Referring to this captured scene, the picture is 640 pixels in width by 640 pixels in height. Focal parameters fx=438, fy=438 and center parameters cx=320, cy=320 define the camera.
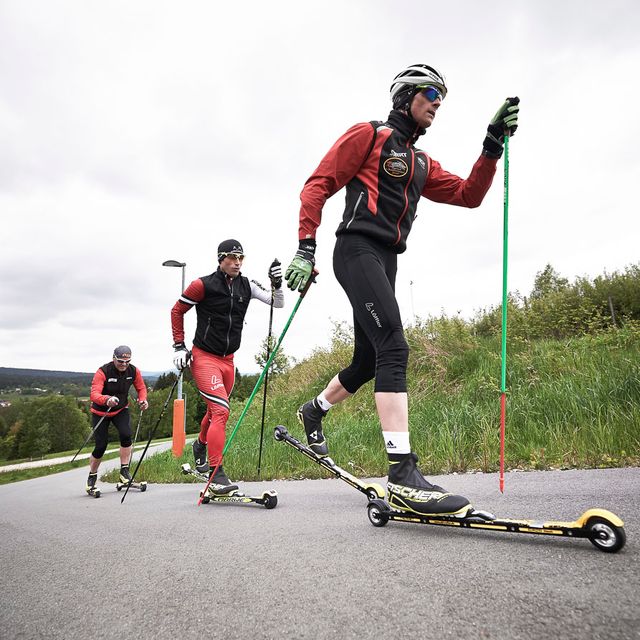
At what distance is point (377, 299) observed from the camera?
272cm

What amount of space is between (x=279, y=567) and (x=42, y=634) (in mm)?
820

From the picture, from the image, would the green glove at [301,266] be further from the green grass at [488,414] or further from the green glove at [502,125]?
the green grass at [488,414]

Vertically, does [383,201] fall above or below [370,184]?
below

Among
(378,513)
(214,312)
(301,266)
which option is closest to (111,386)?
(214,312)

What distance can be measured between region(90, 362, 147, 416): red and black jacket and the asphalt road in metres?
4.79

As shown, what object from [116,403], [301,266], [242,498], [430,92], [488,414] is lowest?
[242,498]

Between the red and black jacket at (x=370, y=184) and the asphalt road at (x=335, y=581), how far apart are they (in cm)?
182

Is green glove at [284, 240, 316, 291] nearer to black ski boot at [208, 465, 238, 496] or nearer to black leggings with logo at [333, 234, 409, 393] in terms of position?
black leggings with logo at [333, 234, 409, 393]

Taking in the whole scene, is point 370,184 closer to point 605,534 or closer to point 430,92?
point 430,92

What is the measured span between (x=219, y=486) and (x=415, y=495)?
90.5 inches

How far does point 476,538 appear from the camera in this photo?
1.97m

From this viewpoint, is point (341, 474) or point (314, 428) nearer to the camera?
point (341, 474)

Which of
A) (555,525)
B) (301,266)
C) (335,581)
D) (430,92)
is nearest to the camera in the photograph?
(335,581)

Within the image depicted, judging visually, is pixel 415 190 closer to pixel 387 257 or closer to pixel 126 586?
pixel 387 257
